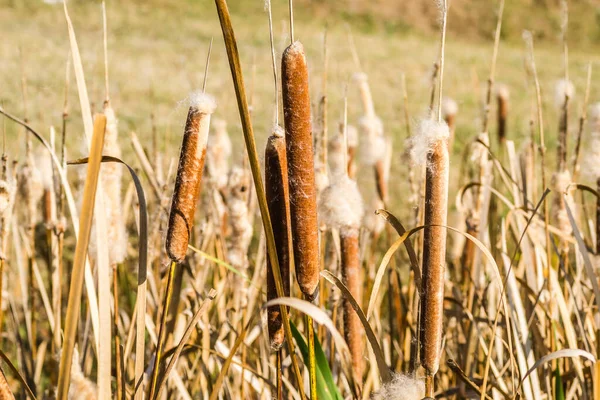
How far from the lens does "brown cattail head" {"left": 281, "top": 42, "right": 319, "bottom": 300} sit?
1.53 ft

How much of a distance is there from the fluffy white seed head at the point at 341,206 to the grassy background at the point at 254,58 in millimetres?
123

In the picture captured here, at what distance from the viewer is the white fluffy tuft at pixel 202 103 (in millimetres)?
509

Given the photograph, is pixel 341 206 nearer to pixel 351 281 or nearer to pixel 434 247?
pixel 351 281

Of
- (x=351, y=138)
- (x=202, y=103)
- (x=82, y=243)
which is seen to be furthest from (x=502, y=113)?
(x=82, y=243)

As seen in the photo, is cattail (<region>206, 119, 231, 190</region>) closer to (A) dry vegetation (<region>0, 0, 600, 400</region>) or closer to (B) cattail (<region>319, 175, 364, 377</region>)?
(A) dry vegetation (<region>0, 0, 600, 400</region>)

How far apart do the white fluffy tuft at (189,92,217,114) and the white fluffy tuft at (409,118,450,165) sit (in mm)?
177

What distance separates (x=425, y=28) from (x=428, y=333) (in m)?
11.6

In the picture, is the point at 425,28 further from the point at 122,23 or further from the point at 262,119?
the point at 262,119

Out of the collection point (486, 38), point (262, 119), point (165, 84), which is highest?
point (486, 38)

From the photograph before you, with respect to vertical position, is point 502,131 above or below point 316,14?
below

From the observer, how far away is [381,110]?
15.6 ft

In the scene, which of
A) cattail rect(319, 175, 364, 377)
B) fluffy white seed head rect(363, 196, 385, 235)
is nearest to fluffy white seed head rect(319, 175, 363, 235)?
cattail rect(319, 175, 364, 377)

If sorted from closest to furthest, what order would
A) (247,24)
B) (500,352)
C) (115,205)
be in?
(115,205) → (500,352) → (247,24)

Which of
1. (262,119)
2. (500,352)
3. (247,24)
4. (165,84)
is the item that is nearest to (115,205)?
(500,352)
